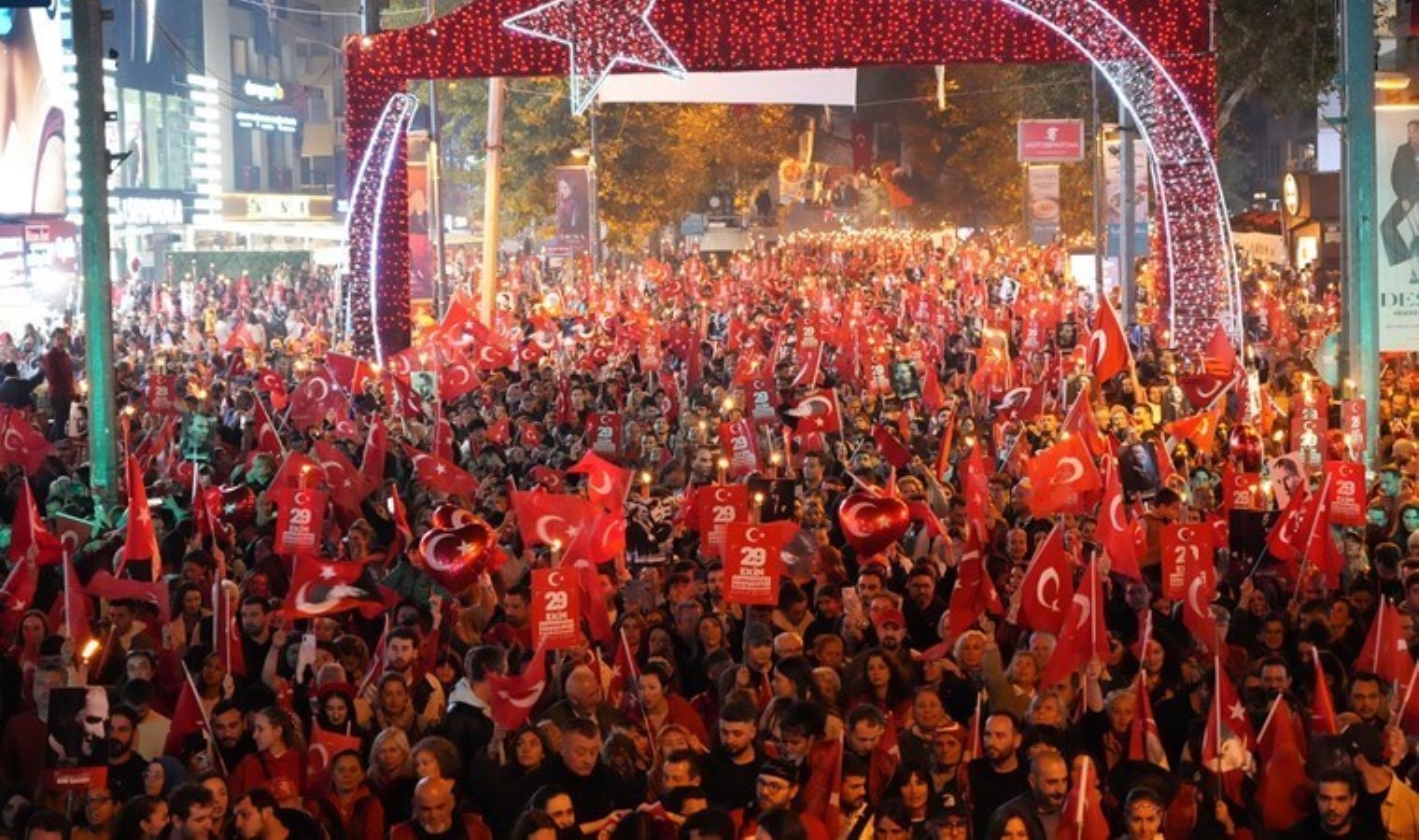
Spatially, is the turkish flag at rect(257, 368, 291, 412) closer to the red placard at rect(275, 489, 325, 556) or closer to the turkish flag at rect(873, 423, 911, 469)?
the turkish flag at rect(873, 423, 911, 469)

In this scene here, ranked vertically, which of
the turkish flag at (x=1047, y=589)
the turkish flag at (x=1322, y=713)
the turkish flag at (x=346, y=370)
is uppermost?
the turkish flag at (x=346, y=370)

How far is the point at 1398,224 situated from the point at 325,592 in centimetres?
1007

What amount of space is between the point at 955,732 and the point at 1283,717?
1.29 meters

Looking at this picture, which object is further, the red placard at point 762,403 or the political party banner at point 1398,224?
the red placard at point 762,403

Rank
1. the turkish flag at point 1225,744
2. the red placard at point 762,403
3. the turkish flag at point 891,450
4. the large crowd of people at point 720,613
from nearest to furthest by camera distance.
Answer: the large crowd of people at point 720,613 < the turkish flag at point 1225,744 < the turkish flag at point 891,450 < the red placard at point 762,403

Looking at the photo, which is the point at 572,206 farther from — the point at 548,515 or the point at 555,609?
the point at 555,609

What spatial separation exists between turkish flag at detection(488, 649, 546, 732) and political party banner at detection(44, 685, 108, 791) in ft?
4.96

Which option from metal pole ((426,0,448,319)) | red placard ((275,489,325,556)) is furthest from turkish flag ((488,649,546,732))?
metal pole ((426,0,448,319))

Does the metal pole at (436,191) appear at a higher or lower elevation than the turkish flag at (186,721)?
higher

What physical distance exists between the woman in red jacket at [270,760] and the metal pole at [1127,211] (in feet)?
72.2

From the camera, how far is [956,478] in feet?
59.8

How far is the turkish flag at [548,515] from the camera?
13.9 meters

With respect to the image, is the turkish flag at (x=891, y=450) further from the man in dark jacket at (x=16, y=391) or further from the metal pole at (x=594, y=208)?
the metal pole at (x=594, y=208)

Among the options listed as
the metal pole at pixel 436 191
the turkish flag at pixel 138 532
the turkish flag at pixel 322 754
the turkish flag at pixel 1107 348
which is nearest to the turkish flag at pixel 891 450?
the turkish flag at pixel 1107 348
